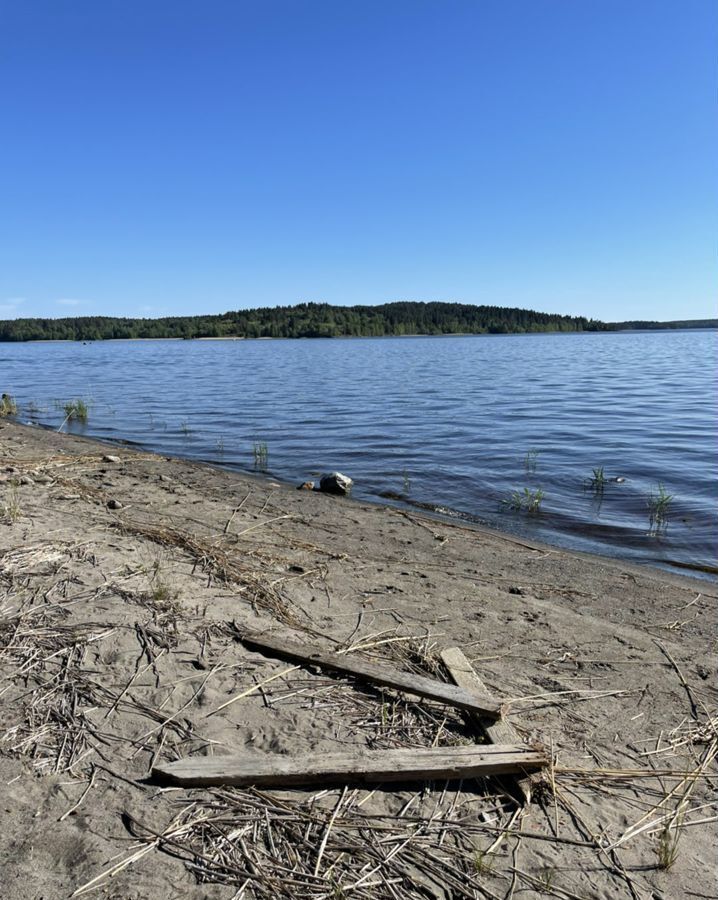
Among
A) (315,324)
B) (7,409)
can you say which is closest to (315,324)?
(315,324)

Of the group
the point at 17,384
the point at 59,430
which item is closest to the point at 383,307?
the point at 17,384

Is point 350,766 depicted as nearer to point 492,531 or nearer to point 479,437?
point 492,531

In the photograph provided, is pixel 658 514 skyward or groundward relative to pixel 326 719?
groundward

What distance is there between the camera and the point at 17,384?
111ft

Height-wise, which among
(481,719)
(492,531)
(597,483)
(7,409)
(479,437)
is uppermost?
(7,409)

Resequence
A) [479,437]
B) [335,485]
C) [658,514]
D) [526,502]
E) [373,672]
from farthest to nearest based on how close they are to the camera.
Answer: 1. [479,437]
2. [335,485]
3. [526,502]
4. [658,514]
5. [373,672]

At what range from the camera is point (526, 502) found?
1034cm

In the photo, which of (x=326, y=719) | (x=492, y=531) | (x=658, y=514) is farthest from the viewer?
(x=658, y=514)

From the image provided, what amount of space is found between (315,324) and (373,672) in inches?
5404

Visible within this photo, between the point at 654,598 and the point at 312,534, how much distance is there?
13.2ft

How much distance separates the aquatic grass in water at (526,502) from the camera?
10.1 metres

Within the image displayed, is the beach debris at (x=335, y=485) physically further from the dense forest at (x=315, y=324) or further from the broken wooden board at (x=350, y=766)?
the dense forest at (x=315, y=324)

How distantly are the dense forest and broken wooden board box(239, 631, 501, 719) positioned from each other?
132105 mm

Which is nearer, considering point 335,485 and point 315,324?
point 335,485
